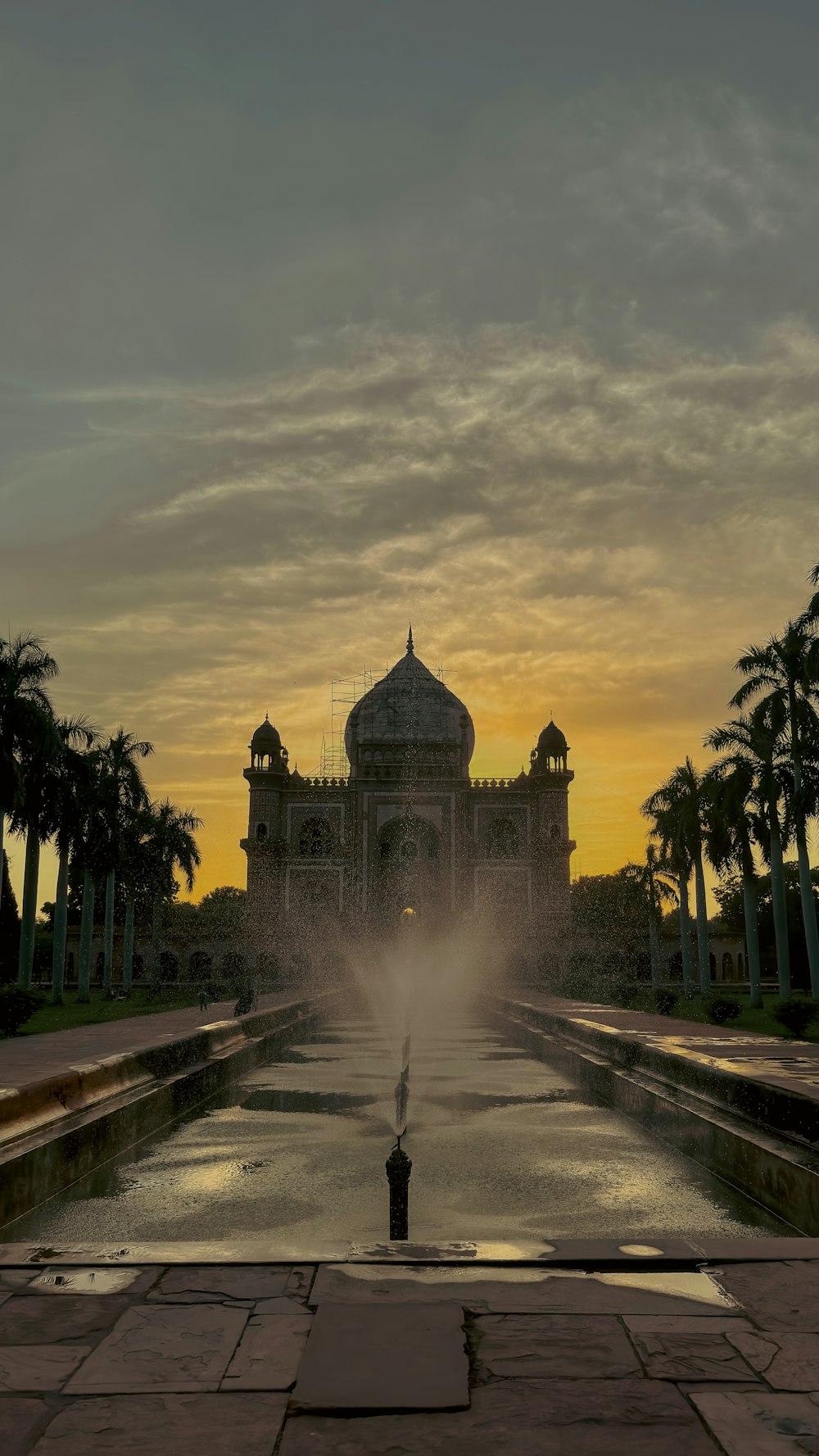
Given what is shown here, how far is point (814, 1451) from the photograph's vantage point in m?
2.49

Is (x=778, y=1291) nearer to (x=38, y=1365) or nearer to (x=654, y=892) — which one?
(x=38, y=1365)

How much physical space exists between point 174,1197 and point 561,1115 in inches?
150

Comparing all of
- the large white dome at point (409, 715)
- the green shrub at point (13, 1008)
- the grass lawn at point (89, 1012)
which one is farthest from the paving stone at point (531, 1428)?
the large white dome at point (409, 715)

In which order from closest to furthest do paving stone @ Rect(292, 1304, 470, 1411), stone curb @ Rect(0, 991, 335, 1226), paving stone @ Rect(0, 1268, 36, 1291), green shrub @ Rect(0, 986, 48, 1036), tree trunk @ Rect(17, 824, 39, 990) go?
paving stone @ Rect(292, 1304, 470, 1411) → paving stone @ Rect(0, 1268, 36, 1291) → stone curb @ Rect(0, 991, 335, 1226) → green shrub @ Rect(0, 986, 48, 1036) → tree trunk @ Rect(17, 824, 39, 990)

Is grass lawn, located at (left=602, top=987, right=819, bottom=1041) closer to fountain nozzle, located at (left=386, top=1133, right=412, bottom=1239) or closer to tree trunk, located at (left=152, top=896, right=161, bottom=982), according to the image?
fountain nozzle, located at (left=386, top=1133, right=412, bottom=1239)

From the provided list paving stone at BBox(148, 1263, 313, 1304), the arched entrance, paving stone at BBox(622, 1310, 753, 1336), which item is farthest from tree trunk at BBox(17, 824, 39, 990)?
the arched entrance

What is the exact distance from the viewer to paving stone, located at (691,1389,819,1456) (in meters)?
2.52

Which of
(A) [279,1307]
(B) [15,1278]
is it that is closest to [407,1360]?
(A) [279,1307]

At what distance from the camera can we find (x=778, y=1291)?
11.8 ft

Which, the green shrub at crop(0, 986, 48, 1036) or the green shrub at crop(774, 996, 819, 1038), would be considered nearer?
the green shrub at crop(0, 986, 48, 1036)

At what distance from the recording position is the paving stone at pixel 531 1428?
2531 mm

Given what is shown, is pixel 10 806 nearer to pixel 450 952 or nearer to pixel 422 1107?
pixel 422 1107

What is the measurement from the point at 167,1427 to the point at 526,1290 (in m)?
1.34

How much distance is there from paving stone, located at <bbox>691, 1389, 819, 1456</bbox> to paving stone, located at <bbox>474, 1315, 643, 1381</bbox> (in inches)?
10.8
